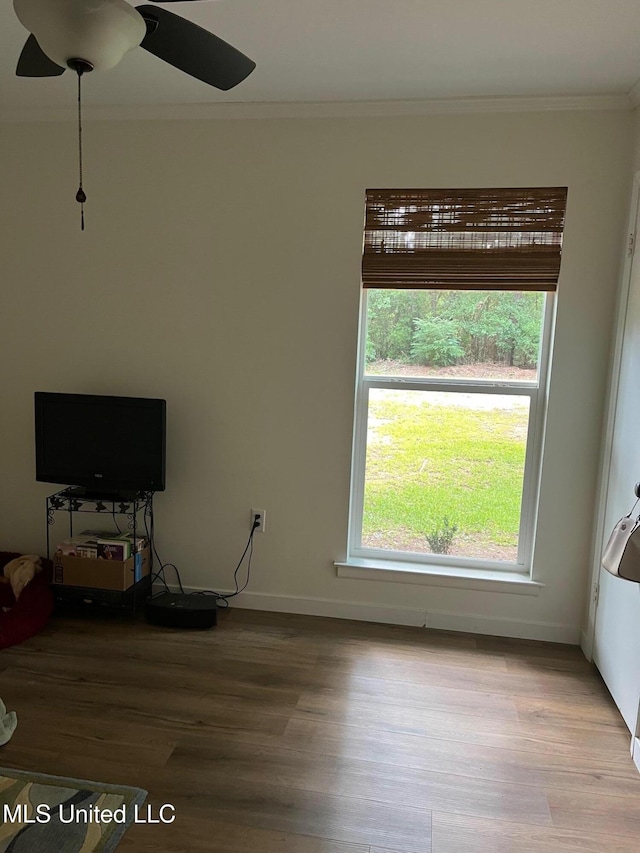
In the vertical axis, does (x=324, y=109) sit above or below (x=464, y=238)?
above

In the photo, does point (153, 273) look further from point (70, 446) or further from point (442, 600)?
point (442, 600)

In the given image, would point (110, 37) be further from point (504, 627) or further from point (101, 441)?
point (504, 627)

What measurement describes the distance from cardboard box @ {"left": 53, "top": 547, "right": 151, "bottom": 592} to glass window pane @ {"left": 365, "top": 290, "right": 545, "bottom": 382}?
1561 millimetres

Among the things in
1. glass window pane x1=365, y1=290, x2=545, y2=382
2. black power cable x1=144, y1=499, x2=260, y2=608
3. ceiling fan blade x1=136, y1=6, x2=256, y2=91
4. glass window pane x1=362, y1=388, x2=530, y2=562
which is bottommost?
black power cable x1=144, y1=499, x2=260, y2=608

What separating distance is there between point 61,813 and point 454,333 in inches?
96.5

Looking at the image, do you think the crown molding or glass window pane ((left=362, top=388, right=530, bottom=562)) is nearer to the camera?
the crown molding

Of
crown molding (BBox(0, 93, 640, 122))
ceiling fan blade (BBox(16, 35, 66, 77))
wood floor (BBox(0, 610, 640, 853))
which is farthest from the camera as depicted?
crown molding (BBox(0, 93, 640, 122))

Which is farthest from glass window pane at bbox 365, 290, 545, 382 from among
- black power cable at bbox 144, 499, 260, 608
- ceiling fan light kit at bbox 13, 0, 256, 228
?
ceiling fan light kit at bbox 13, 0, 256, 228

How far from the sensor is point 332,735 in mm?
2191

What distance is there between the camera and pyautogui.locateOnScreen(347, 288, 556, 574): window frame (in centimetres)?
291

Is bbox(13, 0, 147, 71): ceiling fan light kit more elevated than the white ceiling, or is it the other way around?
the white ceiling

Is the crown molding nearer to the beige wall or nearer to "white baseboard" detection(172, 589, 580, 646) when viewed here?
the beige wall

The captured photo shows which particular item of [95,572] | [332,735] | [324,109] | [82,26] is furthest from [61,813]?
[324,109]

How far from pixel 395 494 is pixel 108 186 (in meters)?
2.15
